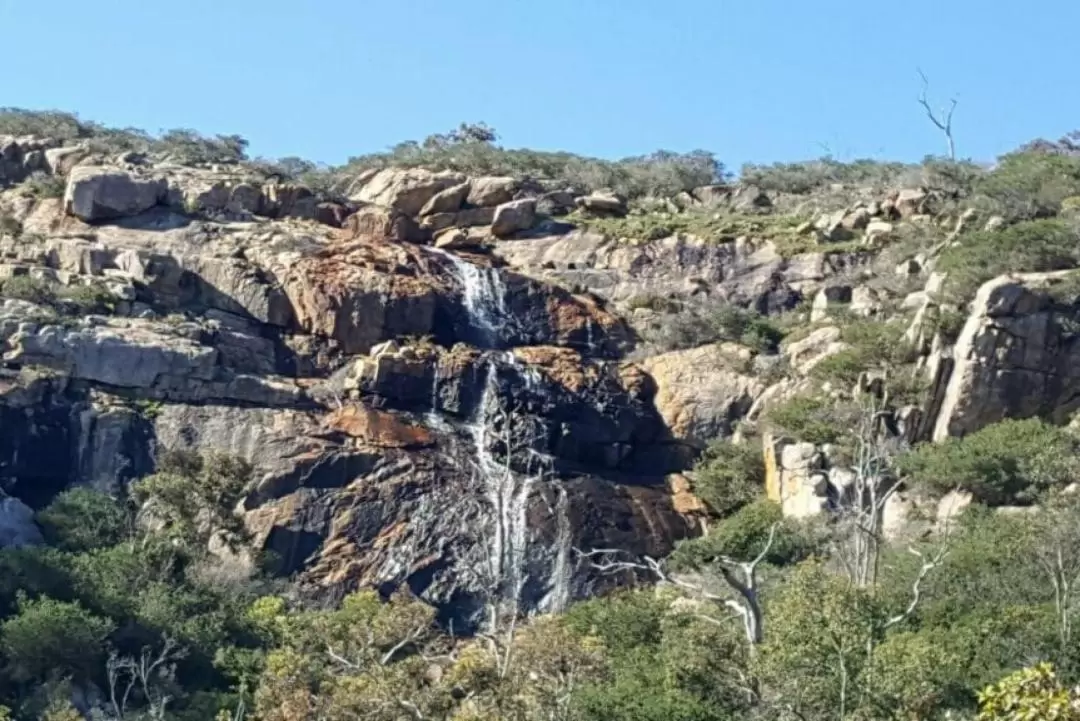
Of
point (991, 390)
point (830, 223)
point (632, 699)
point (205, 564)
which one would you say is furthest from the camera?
point (830, 223)

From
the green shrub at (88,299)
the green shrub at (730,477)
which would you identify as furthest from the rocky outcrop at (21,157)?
the green shrub at (730,477)

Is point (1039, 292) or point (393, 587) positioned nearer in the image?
point (393, 587)

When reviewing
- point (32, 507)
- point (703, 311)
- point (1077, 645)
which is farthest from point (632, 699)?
point (703, 311)

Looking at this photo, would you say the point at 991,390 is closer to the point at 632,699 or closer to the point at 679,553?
the point at 679,553

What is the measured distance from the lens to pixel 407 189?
A: 57.1m

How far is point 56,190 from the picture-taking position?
5181 centimetres

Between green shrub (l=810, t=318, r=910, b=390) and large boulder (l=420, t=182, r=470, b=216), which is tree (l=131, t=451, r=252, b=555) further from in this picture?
large boulder (l=420, t=182, r=470, b=216)

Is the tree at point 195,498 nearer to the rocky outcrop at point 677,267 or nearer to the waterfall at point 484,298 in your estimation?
the waterfall at point 484,298

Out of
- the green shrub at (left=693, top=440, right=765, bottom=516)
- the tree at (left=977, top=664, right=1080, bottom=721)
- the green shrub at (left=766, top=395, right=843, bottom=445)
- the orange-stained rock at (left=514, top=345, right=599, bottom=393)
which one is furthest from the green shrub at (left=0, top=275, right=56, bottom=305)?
the tree at (left=977, top=664, right=1080, bottom=721)

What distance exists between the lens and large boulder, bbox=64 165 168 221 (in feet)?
165

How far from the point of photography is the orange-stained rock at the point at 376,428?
43.6 metres

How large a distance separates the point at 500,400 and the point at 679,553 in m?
7.32

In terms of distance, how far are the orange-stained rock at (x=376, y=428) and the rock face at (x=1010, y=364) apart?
474 inches

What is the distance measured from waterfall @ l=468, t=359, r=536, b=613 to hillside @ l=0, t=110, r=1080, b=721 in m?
0.09
